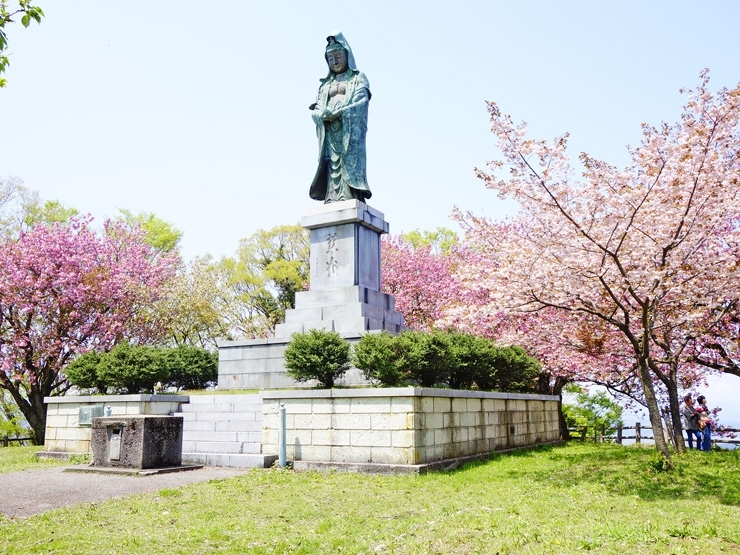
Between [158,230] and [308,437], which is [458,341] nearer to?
[308,437]

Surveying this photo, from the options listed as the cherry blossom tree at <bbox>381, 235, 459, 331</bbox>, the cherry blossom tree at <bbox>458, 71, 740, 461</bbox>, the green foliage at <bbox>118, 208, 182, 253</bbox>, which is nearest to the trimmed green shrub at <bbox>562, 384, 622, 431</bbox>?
the cherry blossom tree at <bbox>381, 235, 459, 331</bbox>

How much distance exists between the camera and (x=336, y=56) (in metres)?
16.9

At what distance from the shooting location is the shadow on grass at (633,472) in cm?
839

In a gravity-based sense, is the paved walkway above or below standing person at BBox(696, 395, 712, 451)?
below

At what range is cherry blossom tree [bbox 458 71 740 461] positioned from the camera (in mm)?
9023

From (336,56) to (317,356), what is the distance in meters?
9.51

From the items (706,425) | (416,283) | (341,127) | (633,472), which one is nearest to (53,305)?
(341,127)

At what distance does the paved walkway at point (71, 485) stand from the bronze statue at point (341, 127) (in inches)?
332

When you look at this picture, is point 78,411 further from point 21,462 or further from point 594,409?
point 594,409

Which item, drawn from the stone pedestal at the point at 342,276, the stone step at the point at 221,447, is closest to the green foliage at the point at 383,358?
the stone step at the point at 221,447

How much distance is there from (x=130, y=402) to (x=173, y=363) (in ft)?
7.78

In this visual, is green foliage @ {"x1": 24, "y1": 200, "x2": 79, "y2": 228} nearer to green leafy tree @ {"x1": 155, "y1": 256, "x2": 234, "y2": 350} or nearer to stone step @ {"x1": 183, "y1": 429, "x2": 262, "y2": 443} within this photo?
green leafy tree @ {"x1": 155, "y1": 256, "x2": 234, "y2": 350}

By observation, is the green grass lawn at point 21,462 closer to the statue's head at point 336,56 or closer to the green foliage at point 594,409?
the statue's head at point 336,56

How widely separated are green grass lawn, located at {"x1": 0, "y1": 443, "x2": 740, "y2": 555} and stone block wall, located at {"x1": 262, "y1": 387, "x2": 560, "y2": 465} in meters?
0.55
